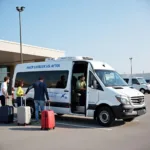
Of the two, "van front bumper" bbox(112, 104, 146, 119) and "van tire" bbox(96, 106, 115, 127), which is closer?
"van front bumper" bbox(112, 104, 146, 119)

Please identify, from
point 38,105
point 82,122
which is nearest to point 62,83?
point 38,105

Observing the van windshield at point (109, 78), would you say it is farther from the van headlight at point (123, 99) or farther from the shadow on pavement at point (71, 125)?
the shadow on pavement at point (71, 125)

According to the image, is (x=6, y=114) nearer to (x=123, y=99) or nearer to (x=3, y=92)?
(x=3, y=92)

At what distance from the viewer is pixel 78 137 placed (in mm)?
8453

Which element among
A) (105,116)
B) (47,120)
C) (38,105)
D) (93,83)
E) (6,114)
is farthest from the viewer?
(38,105)

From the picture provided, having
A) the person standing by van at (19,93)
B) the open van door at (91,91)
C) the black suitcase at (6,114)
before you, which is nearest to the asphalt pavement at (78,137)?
the black suitcase at (6,114)

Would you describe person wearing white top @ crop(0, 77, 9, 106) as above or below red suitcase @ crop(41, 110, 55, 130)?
above

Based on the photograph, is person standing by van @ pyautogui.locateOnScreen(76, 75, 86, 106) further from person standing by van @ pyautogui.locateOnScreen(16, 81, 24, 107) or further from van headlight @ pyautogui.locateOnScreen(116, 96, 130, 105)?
person standing by van @ pyautogui.locateOnScreen(16, 81, 24, 107)

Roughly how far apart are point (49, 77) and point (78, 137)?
14.7 feet

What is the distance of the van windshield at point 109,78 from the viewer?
10.8 meters

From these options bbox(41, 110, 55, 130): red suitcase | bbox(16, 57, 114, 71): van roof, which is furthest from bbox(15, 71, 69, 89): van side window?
bbox(41, 110, 55, 130): red suitcase

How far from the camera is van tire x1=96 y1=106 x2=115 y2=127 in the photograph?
1020 cm

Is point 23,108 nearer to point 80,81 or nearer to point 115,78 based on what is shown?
point 80,81

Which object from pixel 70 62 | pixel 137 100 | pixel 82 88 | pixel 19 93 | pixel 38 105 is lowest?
pixel 38 105
